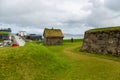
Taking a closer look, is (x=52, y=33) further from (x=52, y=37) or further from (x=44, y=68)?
(x=44, y=68)

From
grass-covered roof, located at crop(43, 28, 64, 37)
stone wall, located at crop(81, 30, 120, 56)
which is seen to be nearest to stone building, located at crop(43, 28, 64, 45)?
grass-covered roof, located at crop(43, 28, 64, 37)

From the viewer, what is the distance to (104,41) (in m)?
33.9

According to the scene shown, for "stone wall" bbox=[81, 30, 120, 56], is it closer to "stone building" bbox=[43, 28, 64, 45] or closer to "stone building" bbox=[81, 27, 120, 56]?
"stone building" bbox=[81, 27, 120, 56]

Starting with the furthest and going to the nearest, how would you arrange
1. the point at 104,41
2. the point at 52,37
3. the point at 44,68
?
1. the point at 52,37
2. the point at 104,41
3. the point at 44,68

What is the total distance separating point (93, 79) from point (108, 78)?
1.27m

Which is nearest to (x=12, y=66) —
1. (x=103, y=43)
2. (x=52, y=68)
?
(x=52, y=68)

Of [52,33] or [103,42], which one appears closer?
[103,42]

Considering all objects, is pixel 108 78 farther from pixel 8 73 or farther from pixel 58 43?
pixel 58 43

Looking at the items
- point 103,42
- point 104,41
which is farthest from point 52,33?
point 104,41

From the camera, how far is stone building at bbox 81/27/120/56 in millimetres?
30745

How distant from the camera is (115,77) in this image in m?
19.2

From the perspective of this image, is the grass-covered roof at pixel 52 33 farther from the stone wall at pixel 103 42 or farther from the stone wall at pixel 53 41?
the stone wall at pixel 103 42

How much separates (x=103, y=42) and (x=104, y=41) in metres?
0.39

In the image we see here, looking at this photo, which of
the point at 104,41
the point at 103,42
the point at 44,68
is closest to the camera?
the point at 44,68
